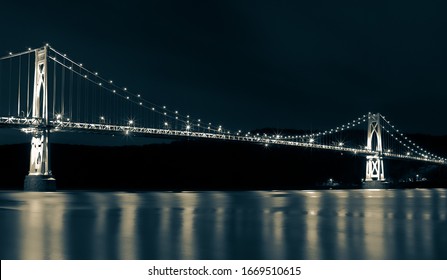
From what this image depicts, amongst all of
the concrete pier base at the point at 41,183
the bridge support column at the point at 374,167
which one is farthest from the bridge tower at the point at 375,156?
the concrete pier base at the point at 41,183

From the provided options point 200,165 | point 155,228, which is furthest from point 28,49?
point 200,165

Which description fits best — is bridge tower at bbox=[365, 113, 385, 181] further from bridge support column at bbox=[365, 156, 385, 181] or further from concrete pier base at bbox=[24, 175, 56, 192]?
concrete pier base at bbox=[24, 175, 56, 192]

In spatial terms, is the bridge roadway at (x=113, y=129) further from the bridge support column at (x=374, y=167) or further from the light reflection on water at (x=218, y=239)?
the light reflection on water at (x=218, y=239)

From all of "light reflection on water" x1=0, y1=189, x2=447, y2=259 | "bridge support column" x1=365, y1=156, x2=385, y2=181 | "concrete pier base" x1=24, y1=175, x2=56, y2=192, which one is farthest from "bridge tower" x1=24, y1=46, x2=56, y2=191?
"bridge support column" x1=365, y1=156, x2=385, y2=181

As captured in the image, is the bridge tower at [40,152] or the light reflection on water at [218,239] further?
the bridge tower at [40,152]

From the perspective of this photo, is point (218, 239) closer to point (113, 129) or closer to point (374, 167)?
point (113, 129)

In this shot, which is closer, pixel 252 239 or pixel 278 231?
pixel 252 239

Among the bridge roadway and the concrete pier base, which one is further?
the bridge roadway
